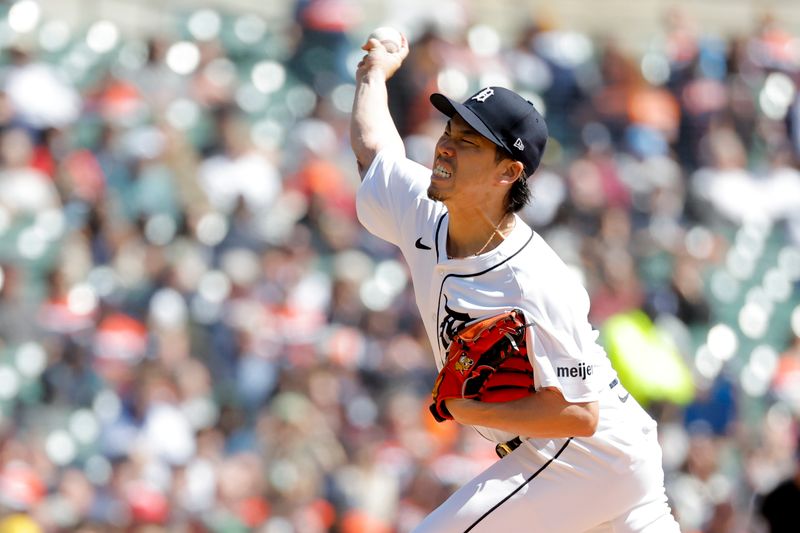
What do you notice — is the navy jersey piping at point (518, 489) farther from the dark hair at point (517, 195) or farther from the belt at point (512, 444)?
the dark hair at point (517, 195)

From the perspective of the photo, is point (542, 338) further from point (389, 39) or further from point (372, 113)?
point (389, 39)

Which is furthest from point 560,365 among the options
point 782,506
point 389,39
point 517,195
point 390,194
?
point 782,506

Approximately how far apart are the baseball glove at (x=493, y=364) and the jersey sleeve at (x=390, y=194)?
668mm

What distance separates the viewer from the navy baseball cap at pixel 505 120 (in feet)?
13.5

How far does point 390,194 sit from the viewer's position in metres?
4.64

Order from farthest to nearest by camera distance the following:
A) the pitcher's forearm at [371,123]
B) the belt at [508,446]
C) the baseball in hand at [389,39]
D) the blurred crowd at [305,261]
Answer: the blurred crowd at [305,261] < the baseball in hand at [389,39] < the pitcher's forearm at [371,123] < the belt at [508,446]

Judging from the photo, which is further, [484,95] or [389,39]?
[389,39]

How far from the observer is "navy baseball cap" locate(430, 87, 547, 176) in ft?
13.5

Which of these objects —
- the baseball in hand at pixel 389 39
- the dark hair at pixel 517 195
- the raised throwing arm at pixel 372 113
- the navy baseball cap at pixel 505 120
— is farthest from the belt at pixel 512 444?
the baseball in hand at pixel 389 39

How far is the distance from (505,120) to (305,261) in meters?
6.29

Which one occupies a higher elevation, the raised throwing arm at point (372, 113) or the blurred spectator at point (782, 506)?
the raised throwing arm at point (372, 113)

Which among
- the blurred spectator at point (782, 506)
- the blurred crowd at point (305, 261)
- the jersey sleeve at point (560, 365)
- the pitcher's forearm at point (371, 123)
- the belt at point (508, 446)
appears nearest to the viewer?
the jersey sleeve at point (560, 365)

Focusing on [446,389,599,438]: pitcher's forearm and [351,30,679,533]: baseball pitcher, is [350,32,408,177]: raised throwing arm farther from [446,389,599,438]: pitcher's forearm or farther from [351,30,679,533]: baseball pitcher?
[446,389,599,438]: pitcher's forearm

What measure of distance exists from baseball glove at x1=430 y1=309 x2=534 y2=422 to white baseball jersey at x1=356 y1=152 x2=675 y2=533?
1.8 inches
